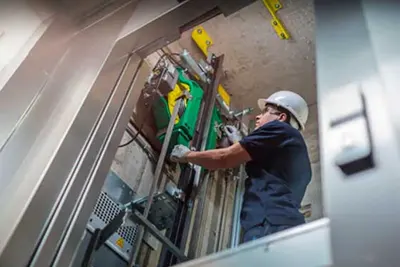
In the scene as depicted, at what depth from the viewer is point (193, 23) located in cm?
168

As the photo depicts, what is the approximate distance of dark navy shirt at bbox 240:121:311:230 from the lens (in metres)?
1.90

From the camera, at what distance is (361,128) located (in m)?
0.77

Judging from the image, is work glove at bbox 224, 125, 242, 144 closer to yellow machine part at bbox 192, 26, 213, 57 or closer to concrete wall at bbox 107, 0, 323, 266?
concrete wall at bbox 107, 0, 323, 266

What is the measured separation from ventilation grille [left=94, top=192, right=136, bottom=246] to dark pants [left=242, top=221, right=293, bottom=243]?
0.66 metres

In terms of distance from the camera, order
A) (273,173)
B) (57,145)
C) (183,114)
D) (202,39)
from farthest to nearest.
Result: (202,39), (183,114), (273,173), (57,145)

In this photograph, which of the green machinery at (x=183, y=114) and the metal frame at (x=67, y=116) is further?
the green machinery at (x=183, y=114)

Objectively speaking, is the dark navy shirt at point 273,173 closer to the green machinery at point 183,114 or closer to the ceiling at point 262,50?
the green machinery at point 183,114

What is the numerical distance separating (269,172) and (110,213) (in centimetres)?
74

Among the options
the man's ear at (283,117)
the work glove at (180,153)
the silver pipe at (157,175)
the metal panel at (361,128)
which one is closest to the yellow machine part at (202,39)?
the silver pipe at (157,175)

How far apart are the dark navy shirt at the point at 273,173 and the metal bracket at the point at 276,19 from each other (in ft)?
4.35

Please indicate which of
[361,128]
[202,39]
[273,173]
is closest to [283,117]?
[273,173]

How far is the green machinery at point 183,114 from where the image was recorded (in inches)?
104

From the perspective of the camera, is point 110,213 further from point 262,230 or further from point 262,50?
point 262,50

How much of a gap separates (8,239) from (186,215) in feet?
3.96
